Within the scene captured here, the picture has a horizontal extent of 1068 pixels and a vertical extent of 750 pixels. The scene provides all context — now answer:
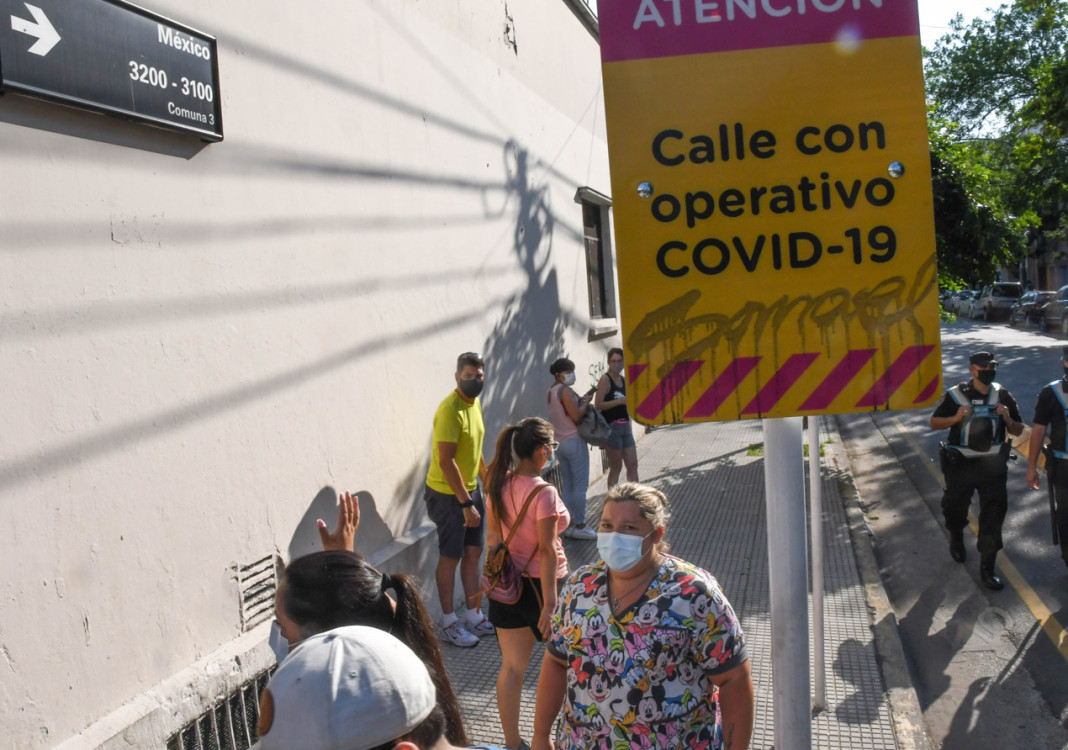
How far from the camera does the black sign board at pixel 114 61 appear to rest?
3.12 metres

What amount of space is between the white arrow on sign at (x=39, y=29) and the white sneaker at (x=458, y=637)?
4.04 m

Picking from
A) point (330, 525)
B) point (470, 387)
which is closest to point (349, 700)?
point (330, 525)

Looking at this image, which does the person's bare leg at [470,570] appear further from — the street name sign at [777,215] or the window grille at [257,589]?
the street name sign at [777,215]

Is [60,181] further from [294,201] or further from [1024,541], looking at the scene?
[1024,541]

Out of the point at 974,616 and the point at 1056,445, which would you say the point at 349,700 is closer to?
the point at 974,616

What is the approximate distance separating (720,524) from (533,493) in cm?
473

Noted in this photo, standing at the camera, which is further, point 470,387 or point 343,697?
point 470,387

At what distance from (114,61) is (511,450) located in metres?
2.40

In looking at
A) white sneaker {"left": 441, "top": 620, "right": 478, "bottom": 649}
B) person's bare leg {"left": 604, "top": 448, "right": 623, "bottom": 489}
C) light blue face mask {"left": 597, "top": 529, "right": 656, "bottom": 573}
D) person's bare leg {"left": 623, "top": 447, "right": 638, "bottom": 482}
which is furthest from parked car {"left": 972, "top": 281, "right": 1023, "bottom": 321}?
light blue face mask {"left": 597, "top": 529, "right": 656, "bottom": 573}

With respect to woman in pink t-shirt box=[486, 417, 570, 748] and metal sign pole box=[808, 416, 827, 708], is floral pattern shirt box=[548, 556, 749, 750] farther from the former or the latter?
metal sign pole box=[808, 416, 827, 708]

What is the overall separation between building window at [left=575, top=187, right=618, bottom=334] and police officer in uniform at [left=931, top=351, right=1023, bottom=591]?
546 cm

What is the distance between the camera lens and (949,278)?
10.9 meters

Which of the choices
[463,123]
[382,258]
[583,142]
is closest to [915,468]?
[583,142]

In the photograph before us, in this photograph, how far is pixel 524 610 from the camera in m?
4.07
